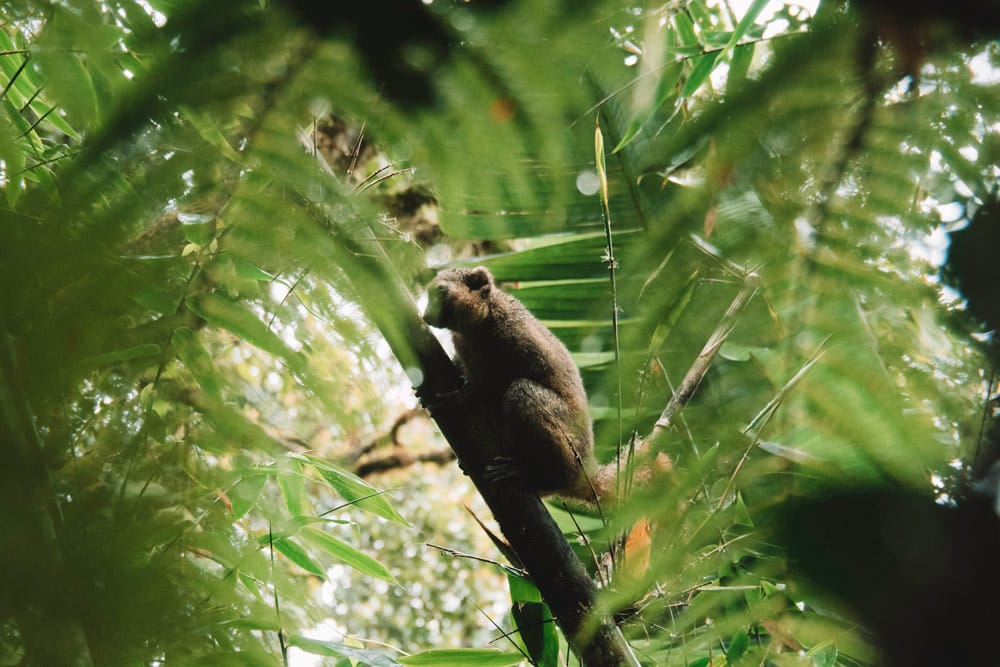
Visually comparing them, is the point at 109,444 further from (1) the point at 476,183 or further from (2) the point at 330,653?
(2) the point at 330,653

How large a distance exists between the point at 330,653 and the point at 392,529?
8960 millimetres

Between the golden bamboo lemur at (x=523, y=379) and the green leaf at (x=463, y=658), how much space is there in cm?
91

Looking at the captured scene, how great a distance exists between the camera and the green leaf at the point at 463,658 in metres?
1.93

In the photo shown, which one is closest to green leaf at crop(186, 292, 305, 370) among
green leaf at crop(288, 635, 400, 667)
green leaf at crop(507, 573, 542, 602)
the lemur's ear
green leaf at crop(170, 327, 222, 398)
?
green leaf at crop(170, 327, 222, 398)

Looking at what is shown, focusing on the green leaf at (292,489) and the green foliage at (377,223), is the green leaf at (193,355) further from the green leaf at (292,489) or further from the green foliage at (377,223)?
the green leaf at (292,489)

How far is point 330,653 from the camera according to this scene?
1762 millimetres

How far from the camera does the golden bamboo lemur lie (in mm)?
3129

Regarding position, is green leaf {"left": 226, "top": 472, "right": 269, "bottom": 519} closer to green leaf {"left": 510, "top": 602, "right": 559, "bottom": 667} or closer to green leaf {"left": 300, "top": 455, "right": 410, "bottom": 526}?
green leaf {"left": 300, "top": 455, "right": 410, "bottom": 526}

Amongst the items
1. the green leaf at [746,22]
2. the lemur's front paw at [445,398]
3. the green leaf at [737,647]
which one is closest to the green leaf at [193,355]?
the lemur's front paw at [445,398]

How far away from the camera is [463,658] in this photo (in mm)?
1957

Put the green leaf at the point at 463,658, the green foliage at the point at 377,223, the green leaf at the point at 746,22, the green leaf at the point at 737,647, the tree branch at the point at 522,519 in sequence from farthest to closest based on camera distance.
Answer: the green leaf at the point at 463,658
the green leaf at the point at 737,647
the tree branch at the point at 522,519
the green leaf at the point at 746,22
the green foliage at the point at 377,223

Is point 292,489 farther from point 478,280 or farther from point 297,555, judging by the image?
point 478,280

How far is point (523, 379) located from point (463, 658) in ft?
5.60

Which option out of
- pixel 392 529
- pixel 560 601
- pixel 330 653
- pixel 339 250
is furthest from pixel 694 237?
pixel 392 529
